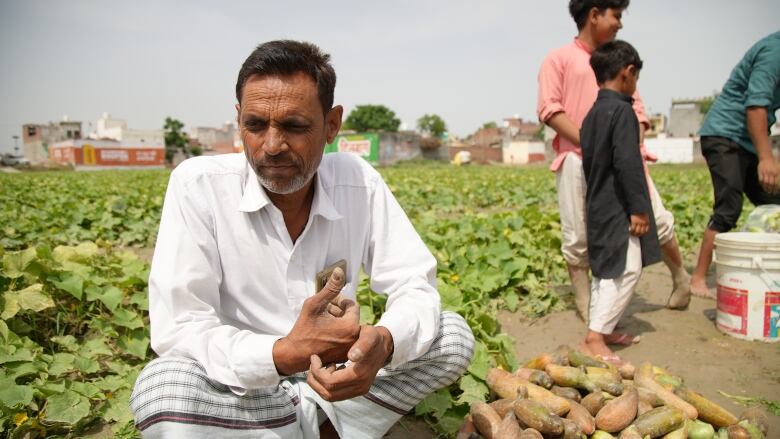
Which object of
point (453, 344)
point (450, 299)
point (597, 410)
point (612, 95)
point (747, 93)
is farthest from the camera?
point (747, 93)

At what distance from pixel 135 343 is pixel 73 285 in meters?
0.65

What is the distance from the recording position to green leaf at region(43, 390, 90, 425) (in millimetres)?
2141

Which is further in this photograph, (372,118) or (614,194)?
(372,118)

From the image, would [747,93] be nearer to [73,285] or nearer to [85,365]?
[85,365]

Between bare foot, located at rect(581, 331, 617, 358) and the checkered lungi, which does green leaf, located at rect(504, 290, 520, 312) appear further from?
the checkered lungi

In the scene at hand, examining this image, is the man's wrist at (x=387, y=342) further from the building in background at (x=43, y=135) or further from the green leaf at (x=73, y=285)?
the building in background at (x=43, y=135)

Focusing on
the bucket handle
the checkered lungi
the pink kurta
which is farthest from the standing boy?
the checkered lungi

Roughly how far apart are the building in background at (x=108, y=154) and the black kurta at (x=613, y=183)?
43863mm

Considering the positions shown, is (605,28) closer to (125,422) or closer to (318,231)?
(318,231)

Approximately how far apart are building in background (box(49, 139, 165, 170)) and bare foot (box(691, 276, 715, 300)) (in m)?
43.7

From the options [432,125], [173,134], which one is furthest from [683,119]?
[173,134]

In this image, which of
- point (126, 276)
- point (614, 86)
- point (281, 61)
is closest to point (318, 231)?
point (281, 61)

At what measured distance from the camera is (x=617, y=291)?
2828 millimetres

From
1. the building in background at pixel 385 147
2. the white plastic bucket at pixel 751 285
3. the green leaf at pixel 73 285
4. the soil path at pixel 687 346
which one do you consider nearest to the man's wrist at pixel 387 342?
the soil path at pixel 687 346
